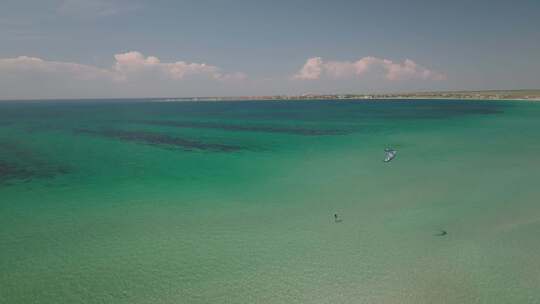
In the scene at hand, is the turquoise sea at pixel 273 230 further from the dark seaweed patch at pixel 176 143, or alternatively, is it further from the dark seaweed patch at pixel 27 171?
the dark seaweed patch at pixel 176 143

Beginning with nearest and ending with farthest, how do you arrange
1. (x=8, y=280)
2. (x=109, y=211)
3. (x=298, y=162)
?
1. (x=8, y=280)
2. (x=109, y=211)
3. (x=298, y=162)

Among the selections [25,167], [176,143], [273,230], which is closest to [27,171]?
[25,167]

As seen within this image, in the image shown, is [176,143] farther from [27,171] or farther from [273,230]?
[273,230]

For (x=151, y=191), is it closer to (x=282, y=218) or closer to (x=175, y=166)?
(x=175, y=166)

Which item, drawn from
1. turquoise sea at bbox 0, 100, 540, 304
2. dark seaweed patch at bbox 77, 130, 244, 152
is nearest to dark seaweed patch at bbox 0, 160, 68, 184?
turquoise sea at bbox 0, 100, 540, 304

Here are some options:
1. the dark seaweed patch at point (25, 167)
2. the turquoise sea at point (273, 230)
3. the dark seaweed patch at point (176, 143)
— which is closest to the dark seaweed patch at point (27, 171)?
the dark seaweed patch at point (25, 167)

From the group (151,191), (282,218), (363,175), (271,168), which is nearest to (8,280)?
(151,191)

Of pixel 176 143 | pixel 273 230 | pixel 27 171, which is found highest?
pixel 176 143

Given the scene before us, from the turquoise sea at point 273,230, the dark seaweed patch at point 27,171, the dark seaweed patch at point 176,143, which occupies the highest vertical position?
the dark seaweed patch at point 176,143

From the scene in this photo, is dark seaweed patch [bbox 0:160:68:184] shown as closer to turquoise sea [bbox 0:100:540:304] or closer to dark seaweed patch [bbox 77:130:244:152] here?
turquoise sea [bbox 0:100:540:304]
